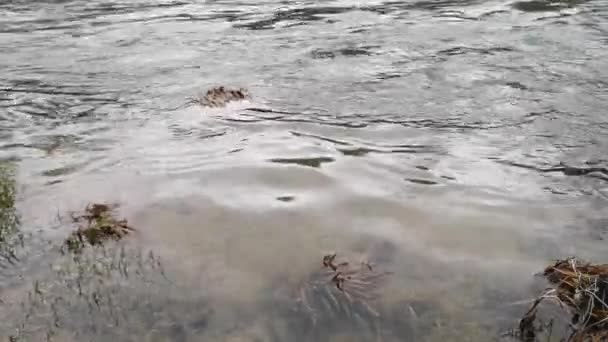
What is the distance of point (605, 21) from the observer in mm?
9750

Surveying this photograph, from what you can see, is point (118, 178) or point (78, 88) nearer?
point (118, 178)

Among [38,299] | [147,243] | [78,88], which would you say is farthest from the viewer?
[78,88]

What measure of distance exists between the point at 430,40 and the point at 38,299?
7.25m

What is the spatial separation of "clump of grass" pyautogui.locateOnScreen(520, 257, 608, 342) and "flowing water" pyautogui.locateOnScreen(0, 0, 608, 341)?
16 centimetres

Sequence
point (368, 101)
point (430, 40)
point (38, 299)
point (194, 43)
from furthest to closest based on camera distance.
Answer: point (194, 43)
point (430, 40)
point (368, 101)
point (38, 299)

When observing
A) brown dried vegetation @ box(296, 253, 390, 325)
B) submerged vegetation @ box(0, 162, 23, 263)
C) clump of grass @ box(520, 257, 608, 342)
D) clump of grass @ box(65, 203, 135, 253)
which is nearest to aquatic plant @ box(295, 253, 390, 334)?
brown dried vegetation @ box(296, 253, 390, 325)

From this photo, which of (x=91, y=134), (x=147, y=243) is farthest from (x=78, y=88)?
(x=147, y=243)

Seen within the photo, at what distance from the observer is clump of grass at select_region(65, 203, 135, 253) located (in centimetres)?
430

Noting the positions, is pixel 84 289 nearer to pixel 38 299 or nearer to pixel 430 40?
pixel 38 299

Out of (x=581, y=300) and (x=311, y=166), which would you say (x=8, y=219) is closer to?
(x=311, y=166)

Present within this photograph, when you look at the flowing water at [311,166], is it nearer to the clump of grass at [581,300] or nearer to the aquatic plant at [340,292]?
the aquatic plant at [340,292]

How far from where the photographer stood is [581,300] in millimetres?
3418

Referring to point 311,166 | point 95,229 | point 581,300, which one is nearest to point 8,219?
point 95,229

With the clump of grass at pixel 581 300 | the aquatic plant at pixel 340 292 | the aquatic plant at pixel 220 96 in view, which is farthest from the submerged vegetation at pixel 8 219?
the clump of grass at pixel 581 300
